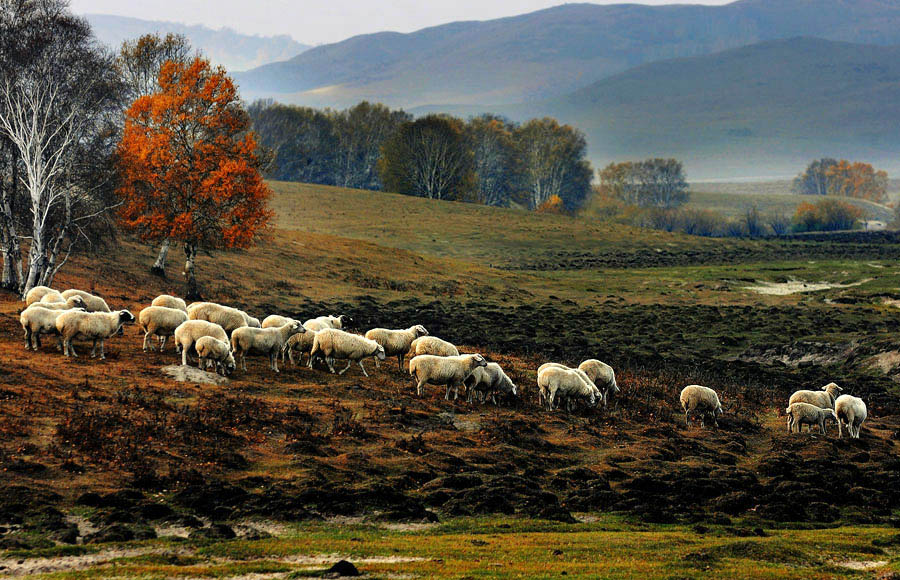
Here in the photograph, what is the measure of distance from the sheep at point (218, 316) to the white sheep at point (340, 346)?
345 centimetres

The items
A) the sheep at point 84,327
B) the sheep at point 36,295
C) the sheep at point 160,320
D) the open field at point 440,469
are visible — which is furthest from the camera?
the sheep at point 36,295

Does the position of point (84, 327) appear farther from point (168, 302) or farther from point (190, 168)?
point (190, 168)

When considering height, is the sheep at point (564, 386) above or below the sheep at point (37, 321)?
below

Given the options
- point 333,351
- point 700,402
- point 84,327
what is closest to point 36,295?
point 84,327

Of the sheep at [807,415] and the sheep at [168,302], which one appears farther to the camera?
the sheep at [168,302]

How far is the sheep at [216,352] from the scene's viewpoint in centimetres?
2634

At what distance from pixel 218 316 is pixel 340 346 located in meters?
5.23

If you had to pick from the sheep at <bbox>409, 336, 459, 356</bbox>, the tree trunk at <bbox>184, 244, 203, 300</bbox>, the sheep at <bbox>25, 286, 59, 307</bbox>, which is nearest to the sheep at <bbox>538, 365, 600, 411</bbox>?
the sheep at <bbox>409, 336, 459, 356</bbox>

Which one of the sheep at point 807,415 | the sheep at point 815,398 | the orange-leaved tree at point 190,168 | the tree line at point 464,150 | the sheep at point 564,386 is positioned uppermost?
the tree line at point 464,150

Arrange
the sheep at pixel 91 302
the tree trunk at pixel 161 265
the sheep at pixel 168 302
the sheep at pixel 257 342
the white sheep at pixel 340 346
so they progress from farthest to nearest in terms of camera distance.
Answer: the tree trunk at pixel 161 265
the sheep at pixel 91 302
the sheep at pixel 168 302
the white sheep at pixel 340 346
the sheep at pixel 257 342

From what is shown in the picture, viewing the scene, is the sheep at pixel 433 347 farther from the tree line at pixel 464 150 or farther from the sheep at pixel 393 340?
the tree line at pixel 464 150

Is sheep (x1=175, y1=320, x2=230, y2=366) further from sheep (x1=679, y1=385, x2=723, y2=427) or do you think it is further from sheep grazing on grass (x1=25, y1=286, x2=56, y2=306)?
sheep (x1=679, y1=385, x2=723, y2=427)

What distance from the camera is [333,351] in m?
29.1

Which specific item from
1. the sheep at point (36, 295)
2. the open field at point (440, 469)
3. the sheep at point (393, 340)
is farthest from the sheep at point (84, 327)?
the sheep at point (393, 340)
